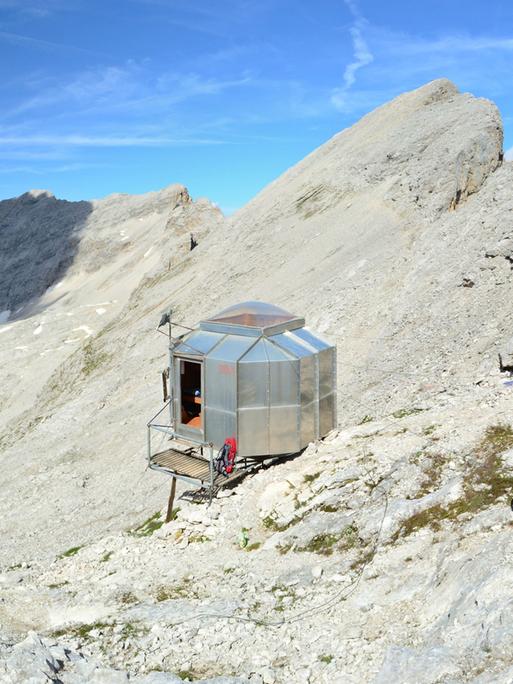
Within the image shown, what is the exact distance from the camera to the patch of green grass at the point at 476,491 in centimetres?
1121

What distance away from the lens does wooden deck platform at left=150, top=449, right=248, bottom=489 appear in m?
16.5

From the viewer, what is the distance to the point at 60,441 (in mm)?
33562

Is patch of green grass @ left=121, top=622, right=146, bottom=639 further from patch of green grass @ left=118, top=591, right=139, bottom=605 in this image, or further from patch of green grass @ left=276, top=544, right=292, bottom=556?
patch of green grass @ left=276, top=544, right=292, bottom=556

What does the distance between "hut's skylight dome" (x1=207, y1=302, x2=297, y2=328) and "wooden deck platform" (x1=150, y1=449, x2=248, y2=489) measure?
4010mm

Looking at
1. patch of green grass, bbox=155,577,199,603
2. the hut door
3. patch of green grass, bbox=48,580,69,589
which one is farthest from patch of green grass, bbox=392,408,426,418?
patch of green grass, bbox=48,580,69,589

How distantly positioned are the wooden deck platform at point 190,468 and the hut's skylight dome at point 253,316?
4.01 m

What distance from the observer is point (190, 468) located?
1730cm

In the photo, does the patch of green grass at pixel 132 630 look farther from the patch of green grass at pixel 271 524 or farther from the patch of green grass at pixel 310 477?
the patch of green grass at pixel 310 477

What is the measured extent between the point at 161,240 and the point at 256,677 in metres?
76.5

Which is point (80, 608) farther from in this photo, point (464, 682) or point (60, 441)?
point (60, 441)

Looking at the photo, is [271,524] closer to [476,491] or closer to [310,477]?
[310,477]

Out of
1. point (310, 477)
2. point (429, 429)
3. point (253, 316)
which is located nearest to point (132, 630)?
point (310, 477)

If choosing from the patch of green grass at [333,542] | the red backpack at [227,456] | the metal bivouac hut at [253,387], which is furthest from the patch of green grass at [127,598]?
the red backpack at [227,456]

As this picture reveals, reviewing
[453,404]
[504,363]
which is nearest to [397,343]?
[504,363]
